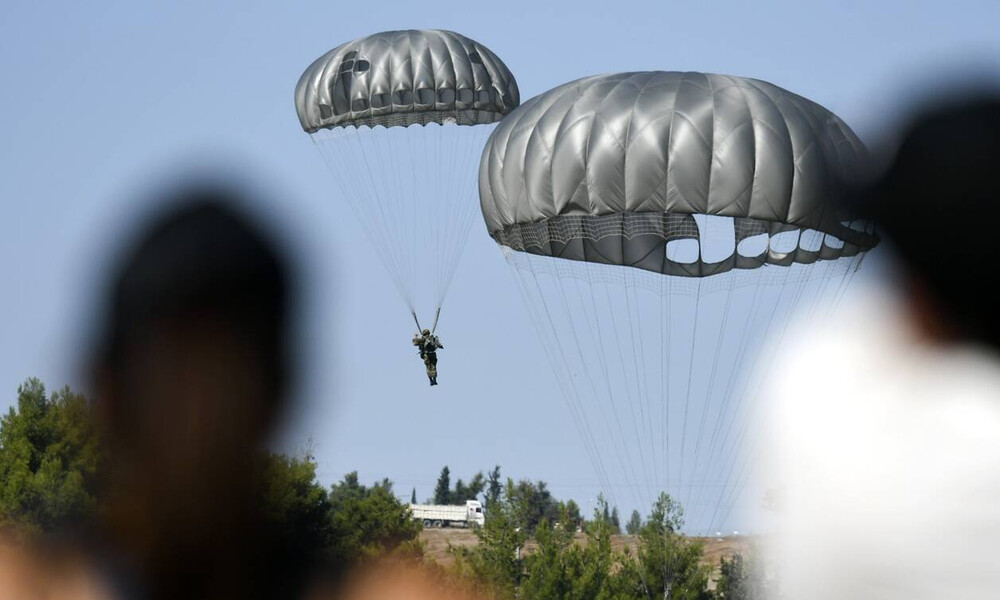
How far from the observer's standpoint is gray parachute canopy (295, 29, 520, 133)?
43812 mm

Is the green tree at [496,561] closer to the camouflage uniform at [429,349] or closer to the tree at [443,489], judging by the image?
the camouflage uniform at [429,349]

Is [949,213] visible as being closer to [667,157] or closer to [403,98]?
[667,157]

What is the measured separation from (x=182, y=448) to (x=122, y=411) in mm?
1502

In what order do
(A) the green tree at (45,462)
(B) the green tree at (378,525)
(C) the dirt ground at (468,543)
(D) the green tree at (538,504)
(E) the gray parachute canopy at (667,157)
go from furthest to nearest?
(D) the green tree at (538,504) → (C) the dirt ground at (468,543) → (B) the green tree at (378,525) → (A) the green tree at (45,462) → (E) the gray parachute canopy at (667,157)

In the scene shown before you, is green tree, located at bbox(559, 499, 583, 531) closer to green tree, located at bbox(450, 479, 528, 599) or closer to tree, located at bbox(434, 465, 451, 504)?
green tree, located at bbox(450, 479, 528, 599)

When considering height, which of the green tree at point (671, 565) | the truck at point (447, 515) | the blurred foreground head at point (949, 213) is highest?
the truck at point (447, 515)

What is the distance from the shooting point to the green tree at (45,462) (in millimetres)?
50156

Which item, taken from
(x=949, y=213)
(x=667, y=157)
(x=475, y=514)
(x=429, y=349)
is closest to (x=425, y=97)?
(x=429, y=349)

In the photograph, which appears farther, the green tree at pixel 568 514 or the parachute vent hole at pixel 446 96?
the green tree at pixel 568 514

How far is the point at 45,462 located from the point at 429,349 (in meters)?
21.4

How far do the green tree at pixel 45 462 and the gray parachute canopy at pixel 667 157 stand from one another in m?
23.7

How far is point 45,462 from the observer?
2136 inches

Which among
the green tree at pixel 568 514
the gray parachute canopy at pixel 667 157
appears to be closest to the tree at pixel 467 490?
the green tree at pixel 568 514

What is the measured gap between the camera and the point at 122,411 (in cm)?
1140
